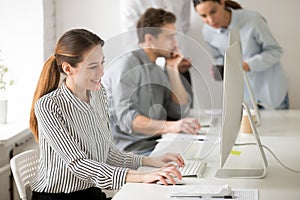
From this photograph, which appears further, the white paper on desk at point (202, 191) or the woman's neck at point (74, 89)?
the woman's neck at point (74, 89)

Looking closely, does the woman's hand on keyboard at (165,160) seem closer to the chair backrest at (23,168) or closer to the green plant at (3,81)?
the chair backrest at (23,168)

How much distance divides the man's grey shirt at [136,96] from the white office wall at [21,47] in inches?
40.9

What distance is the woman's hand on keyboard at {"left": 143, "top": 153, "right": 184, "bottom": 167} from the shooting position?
237 cm

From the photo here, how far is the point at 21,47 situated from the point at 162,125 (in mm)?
1452

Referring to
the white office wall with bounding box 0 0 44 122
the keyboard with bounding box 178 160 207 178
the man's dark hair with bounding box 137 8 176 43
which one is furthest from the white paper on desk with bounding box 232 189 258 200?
the white office wall with bounding box 0 0 44 122

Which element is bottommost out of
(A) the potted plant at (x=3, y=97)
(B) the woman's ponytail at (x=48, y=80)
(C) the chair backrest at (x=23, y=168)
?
(A) the potted plant at (x=3, y=97)

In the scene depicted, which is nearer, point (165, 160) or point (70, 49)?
point (70, 49)

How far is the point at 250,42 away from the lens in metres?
4.25

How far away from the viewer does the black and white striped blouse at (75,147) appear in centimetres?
215

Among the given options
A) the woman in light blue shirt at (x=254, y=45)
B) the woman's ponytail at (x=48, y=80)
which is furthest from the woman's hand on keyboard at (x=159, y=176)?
the woman in light blue shirt at (x=254, y=45)

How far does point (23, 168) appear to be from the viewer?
2.57 metres

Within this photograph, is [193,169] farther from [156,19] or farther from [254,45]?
[254,45]

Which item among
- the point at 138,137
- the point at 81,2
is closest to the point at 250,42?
the point at 81,2

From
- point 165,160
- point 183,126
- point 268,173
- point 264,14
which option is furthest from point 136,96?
point 264,14
